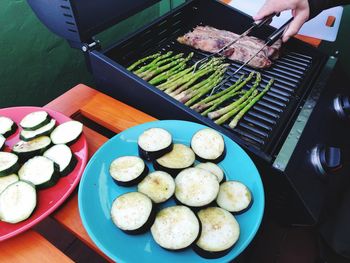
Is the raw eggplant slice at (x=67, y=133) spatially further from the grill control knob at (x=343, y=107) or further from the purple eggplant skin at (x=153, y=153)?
the grill control knob at (x=343, y=107)

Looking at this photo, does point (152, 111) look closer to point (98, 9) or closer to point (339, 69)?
point (98, 9)

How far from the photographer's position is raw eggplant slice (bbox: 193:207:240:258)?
4.11ft

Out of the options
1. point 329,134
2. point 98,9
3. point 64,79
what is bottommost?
point 64,79

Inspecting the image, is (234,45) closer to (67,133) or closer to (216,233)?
(67,133)

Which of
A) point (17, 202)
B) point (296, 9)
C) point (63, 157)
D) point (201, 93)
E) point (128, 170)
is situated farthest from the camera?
point (296, 9)

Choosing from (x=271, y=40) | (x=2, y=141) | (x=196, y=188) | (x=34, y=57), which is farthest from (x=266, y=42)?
(x=34, y=57)

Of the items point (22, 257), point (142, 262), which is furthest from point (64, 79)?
point (142, 262)

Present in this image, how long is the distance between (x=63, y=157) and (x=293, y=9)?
216cm

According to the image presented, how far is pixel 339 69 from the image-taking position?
8.30ft

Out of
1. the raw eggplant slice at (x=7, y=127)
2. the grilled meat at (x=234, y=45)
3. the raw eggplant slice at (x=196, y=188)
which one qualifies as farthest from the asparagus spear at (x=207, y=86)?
the raw eggplant slice at (x=7, y=127)

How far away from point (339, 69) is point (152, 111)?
5.52 ft

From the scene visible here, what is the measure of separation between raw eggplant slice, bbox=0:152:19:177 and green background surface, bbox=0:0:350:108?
221 cm

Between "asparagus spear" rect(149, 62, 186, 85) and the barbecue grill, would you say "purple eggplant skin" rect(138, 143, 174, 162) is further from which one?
"asparagus spear" rect(149, 62, 186, 85)

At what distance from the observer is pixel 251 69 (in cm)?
251
